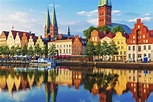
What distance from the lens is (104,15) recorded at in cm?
13050

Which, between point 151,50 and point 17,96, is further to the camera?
point 151,50

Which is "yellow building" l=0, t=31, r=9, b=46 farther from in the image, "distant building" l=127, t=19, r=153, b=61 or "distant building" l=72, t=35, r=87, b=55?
"distant building" l=127, t=19, r=153, b=61

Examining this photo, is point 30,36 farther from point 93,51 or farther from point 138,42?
point 138,42

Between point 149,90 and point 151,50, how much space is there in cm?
4356

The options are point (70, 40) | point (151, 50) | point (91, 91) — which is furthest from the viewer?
point (70, 40)

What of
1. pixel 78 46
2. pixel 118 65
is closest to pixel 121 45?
pixel 118 65

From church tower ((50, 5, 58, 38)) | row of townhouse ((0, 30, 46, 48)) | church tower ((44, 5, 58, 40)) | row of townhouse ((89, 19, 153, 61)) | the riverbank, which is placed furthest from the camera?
church tower ((44, 5, 58, 40))

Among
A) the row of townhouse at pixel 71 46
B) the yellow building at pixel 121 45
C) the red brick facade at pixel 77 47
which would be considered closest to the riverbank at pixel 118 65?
the yellow building at pixel 121 45

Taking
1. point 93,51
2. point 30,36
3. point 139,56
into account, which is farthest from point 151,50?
point 30,36

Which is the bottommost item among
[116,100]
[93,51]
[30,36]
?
[116,100]

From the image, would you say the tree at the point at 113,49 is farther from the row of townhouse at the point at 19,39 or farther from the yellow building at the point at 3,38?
the yellow building at the point at 3,38

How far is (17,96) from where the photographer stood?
1032 inches

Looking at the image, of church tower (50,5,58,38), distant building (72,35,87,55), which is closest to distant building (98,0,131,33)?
church tower (50,5,58,38)

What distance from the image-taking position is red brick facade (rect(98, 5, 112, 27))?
130 meters
